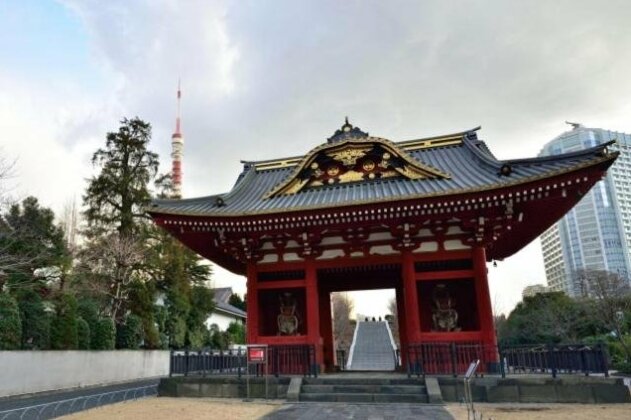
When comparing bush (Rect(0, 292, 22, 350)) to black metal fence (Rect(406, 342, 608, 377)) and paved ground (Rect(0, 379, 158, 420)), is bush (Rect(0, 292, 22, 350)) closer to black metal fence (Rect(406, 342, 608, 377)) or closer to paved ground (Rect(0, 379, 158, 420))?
paved ground (Rect(0, 379, 158, 420))

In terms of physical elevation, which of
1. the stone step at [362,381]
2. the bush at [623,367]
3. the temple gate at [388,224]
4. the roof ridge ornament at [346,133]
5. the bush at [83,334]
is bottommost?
the bush at [623,367]

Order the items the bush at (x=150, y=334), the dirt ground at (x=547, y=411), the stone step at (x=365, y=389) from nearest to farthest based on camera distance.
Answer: the dirt ground at (x=547, y=411), the stone step at (x=365, y=389), the bush at (x=150, y=334)

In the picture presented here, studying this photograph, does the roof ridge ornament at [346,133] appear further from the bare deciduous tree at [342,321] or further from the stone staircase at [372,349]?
the bare deciduous tree at [342,321]

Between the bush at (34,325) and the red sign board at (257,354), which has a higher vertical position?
the bush at (34,325)

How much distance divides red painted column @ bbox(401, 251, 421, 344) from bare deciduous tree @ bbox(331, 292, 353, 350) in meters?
26.1

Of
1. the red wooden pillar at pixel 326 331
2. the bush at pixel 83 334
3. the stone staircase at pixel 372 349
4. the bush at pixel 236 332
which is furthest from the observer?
the bush at pixel 236 332

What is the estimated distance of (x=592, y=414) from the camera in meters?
7.75

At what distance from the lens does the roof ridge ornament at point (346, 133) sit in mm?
13922

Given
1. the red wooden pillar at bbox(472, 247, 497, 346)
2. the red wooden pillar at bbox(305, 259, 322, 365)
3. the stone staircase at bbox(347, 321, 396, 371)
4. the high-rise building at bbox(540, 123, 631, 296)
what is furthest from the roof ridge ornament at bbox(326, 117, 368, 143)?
the high-rise building at bbox(540, 123, 631, 296)

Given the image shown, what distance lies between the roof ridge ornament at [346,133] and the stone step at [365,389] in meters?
7.50

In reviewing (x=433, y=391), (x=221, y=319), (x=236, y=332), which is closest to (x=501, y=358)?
(x=433, y=391)

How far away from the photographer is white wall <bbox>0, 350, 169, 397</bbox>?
1407 cm

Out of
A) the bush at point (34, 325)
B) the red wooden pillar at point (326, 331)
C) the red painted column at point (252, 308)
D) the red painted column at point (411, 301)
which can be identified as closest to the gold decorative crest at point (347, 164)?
the red painted column at point (252, 308)

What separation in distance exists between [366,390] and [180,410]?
14.0 ft
